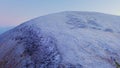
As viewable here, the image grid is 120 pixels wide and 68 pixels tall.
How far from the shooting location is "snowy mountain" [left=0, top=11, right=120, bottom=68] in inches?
185

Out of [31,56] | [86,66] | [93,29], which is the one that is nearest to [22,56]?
[31,56]

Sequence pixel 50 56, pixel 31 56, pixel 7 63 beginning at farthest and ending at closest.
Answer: pixel 7 63
pixel 31 56
pixel 50 56

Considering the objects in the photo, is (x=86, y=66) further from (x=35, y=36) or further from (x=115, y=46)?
(x=35, y=36)

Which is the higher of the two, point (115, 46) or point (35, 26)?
point (35, 26)

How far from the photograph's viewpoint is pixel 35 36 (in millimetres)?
5816

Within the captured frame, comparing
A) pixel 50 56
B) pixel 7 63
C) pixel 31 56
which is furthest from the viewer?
pixel 7 63

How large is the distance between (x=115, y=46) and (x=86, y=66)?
1.35 m

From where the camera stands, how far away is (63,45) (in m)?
5.06

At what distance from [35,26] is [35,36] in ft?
2.18

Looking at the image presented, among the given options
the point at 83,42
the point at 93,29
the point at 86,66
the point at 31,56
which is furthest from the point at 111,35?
the point at 31,56

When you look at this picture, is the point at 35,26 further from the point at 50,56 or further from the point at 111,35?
Answer: the point at 111,35

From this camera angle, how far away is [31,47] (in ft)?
18.1

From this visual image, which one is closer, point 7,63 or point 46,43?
point 46,43

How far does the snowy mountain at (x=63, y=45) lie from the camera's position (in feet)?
15.4
